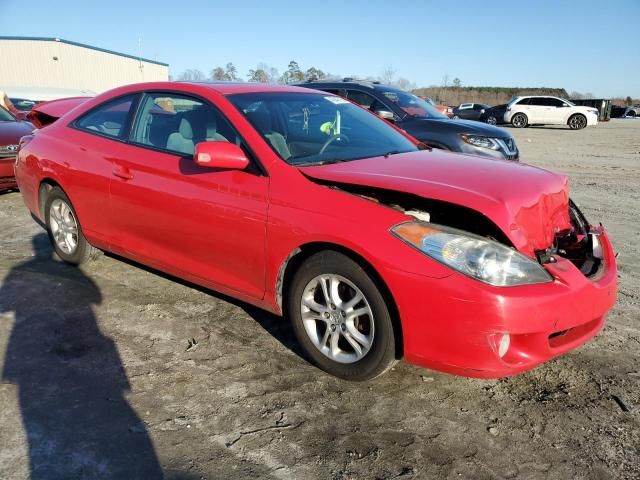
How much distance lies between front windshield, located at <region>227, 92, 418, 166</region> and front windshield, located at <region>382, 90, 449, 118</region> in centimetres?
404

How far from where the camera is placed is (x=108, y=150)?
13.1ft

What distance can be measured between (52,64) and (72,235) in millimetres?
44094

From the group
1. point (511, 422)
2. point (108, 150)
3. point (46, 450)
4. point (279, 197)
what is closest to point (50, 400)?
point (46, 450)

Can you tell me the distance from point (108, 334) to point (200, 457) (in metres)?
1.46

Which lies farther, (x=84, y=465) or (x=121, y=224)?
(x=121, y=224)

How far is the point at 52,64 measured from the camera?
42.1 meters

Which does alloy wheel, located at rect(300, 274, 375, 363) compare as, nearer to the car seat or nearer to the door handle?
the car seat

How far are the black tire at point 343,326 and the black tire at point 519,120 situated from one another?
90.8 ft

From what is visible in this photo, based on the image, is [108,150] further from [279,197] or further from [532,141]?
[532,141]

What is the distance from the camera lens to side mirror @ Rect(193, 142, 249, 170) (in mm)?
3035

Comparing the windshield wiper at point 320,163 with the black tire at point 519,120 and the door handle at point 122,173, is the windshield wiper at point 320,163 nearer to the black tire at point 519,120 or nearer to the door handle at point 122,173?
the door handle at point 122,173

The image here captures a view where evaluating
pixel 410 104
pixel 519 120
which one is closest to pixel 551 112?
pixel 519 120

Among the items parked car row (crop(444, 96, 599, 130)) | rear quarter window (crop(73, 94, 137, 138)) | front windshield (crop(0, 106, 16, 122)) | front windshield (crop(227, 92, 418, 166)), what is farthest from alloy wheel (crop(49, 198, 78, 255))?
parked car row (crop(444, 96, 599, 130))

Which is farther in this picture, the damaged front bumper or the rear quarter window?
the rear quarter window
